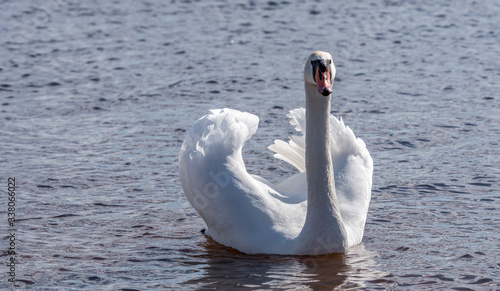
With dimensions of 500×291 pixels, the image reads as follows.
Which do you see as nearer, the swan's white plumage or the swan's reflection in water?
the swan's reflection in water

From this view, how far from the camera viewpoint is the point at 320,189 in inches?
279

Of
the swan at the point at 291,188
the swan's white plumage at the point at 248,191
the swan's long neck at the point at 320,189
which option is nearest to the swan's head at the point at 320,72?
the swan at the point at 291,188

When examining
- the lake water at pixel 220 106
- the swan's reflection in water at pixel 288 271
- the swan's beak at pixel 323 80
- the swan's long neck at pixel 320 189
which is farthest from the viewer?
the lake water at pixel 220 106

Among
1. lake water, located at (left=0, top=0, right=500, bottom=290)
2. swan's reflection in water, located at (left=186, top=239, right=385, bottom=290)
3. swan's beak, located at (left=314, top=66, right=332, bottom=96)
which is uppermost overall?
swan's beak, located at (left=314, top=66, right=332, bottom=96)

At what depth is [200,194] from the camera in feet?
24.8

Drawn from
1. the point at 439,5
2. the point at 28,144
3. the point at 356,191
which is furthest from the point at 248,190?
the point at 439,5


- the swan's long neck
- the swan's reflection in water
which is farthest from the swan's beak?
the swan's reflection in water

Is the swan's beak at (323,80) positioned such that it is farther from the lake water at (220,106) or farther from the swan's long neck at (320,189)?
the lake water at (220,106)

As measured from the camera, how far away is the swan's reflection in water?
6.86 metres

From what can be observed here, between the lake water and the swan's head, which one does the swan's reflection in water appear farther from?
the swan's head

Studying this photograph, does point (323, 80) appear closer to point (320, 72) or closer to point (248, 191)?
point (320, 72)

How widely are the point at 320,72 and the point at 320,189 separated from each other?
3.43ft

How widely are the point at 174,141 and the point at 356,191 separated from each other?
3.70 metres

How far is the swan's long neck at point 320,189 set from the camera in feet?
23.1
